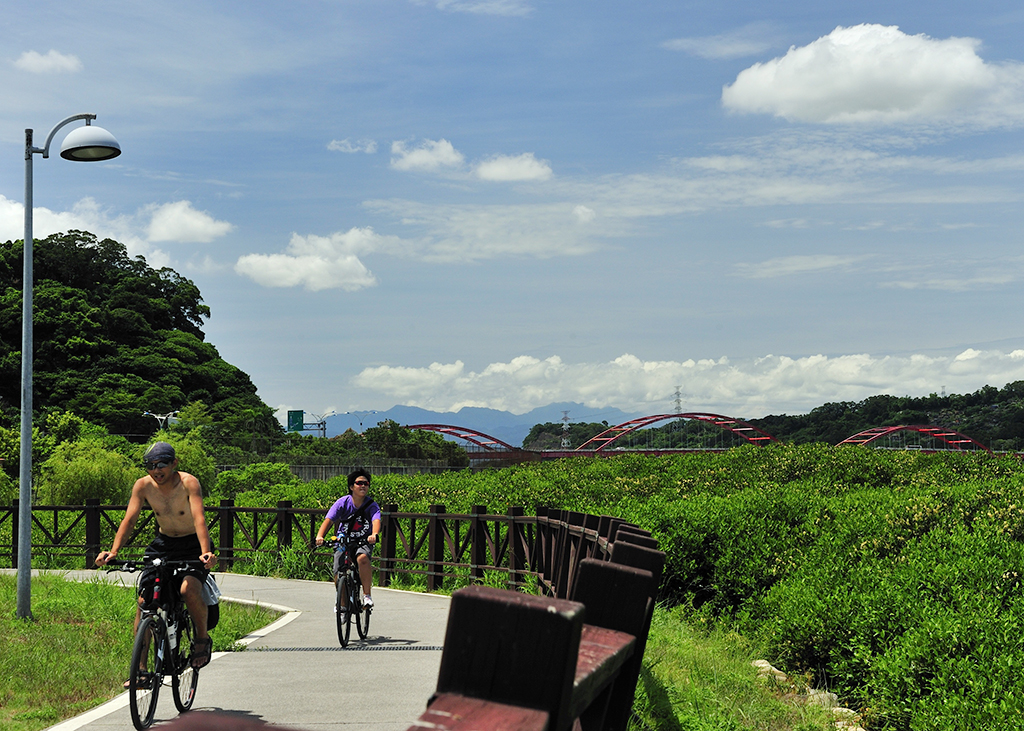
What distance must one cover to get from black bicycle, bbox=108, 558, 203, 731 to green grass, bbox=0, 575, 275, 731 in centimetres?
97

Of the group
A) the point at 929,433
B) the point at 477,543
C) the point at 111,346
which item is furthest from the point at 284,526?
the point at 929,433

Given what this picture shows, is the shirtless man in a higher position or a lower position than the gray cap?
lower

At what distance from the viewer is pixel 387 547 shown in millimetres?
19062

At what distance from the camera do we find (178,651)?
777 centimetres

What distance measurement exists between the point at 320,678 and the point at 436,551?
906cm

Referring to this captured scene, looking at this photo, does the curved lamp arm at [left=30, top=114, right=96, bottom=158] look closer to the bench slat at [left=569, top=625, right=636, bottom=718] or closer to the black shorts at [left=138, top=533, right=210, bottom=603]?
the black shorts at [left=138, top=533, right=210, bottom=603]

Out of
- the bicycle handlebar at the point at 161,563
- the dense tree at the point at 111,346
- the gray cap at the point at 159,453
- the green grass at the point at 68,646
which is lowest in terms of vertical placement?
the green grass at the point at 68,646

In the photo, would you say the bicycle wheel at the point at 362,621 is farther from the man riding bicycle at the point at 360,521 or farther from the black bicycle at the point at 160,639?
the black bicycle at the point at 160,639

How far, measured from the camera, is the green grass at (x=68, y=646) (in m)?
8.30

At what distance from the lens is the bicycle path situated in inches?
303

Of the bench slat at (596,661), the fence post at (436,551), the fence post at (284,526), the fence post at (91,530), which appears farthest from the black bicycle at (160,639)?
the fence post at (91,530)

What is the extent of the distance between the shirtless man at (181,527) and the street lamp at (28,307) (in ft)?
19.4

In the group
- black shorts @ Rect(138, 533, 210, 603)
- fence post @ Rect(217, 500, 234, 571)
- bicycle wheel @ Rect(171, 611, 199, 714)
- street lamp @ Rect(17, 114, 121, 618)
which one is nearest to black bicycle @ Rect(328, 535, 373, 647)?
bicycle wheel @ Rect(171, 611, 199, 714)

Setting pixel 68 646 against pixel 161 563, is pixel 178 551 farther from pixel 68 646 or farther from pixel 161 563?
pixel 68 646
